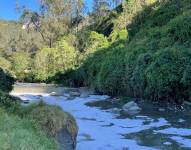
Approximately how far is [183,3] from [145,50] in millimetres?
15953

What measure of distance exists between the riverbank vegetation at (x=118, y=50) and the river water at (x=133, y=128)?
98.4 inches

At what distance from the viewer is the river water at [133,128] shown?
14.8 metres

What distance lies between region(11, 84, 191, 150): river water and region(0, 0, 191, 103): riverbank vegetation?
2499 mm

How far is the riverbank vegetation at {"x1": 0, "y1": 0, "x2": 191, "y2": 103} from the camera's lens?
93.2ft

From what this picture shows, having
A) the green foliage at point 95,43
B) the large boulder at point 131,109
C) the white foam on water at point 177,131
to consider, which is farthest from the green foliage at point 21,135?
the green foliage at point 95,43

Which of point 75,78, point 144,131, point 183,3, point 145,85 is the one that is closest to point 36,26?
point 75,78

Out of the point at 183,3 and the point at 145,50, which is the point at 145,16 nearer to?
the point at 183,3

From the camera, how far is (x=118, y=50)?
44.0 meters

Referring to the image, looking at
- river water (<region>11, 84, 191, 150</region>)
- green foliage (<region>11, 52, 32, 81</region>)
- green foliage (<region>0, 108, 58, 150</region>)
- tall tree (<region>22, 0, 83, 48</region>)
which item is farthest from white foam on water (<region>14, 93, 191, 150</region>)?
tall tree (<region>22, 0, 83, 48</region>)

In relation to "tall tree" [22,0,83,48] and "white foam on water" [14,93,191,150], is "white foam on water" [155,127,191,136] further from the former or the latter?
"tall tree" [22,0,83,48]

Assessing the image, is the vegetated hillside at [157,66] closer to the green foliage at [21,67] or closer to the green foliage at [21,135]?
the green foliage at [21,135]

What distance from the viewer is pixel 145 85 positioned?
99.6 feet

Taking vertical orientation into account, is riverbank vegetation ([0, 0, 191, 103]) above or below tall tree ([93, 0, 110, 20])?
below

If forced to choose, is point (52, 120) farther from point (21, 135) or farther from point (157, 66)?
point (157, 66)
